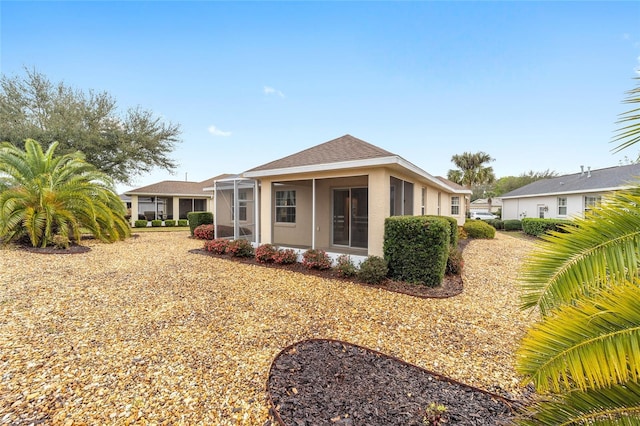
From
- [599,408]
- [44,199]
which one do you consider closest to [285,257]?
[599,408]

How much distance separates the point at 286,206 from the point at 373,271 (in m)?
5.55

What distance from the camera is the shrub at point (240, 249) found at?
936 cm

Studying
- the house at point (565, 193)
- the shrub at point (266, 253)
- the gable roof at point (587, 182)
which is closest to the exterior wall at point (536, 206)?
the house at point (565, 193)

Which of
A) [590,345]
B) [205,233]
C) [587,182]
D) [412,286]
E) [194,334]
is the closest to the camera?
[590,345]

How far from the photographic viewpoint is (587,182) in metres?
18.8

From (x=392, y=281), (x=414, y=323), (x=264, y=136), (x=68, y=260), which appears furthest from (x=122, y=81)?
(x=414, y=323)

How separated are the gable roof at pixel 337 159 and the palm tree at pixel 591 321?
5.01 meters

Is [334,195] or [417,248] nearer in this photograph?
[417,248]

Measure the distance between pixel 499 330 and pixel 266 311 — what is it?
13.3ft

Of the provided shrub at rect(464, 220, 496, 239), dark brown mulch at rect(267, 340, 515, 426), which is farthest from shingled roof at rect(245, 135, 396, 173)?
shrub at rect(464, 220, 496, 239)

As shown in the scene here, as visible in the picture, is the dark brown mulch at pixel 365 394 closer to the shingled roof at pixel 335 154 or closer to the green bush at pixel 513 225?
the shingled roof at pixel 335 154

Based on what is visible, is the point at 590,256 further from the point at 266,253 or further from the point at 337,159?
the point at 266,253

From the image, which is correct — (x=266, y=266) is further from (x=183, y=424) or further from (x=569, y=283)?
(x=569, y=283)

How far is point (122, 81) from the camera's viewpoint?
473 inches
